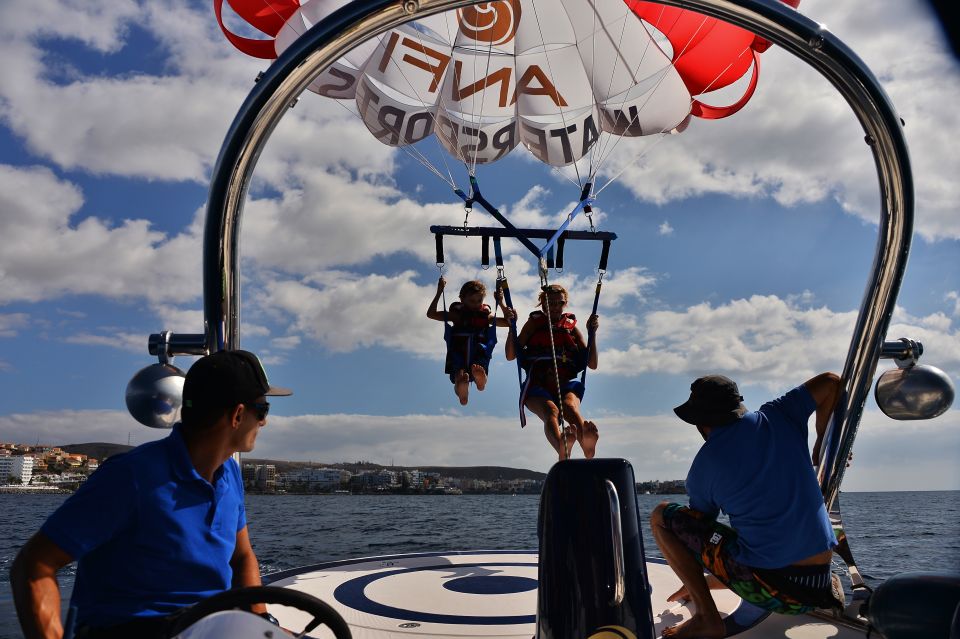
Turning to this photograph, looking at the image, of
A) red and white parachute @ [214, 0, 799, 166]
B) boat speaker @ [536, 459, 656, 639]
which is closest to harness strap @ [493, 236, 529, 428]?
red and white parachute @ [214, 0, 799, 166]

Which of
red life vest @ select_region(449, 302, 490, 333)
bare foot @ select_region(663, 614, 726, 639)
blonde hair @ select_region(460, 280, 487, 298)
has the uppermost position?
blonde hair @ select_region(460, 280, 487, 298)

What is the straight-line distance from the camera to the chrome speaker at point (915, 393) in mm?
3787

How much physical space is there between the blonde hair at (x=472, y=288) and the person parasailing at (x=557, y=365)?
0.64m

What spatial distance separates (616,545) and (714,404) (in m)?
1.07

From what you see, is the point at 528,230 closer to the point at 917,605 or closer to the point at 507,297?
the point at 507,297

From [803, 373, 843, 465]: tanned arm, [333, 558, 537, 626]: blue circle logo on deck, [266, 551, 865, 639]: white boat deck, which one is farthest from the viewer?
[333, 558, 537, 626]: blue circle logo on deck

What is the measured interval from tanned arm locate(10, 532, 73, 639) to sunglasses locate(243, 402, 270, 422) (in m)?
0.61

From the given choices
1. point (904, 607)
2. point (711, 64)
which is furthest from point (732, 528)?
point (711, 64)

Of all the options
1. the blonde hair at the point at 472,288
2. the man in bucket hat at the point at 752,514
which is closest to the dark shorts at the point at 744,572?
the man in bucket hat at the point at 752,514

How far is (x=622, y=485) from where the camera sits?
2381mm

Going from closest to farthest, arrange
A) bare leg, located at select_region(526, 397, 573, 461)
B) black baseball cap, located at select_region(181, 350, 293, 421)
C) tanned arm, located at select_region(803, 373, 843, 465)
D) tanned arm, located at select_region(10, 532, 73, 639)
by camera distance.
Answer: tanned arm, located at select_region(10, 532, 73, 639) → black baseball cap, located at select_region(181, 350, 293, 421) → tanned arm, located at select_region(803, 373, 843, 465) → bare leg, located at select_region(526, 397, 573, 461)

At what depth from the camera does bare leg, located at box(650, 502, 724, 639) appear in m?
3.24

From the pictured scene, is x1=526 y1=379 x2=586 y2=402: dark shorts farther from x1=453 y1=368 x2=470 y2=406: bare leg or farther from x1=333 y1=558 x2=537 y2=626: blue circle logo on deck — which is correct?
x1=333 y1=558 x2=537 y2=626: blue circle logo on deck

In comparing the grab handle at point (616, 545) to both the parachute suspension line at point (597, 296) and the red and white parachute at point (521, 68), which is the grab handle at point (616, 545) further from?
the red and white parachute at point (521, 68)
